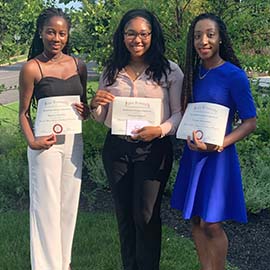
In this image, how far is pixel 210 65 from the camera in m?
3.26

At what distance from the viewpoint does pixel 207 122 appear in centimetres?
317

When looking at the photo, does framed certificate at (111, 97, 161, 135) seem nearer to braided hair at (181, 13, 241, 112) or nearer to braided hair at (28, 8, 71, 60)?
braided hair at (181, 13, 241, 112)

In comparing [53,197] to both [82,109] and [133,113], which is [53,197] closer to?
[82,109]

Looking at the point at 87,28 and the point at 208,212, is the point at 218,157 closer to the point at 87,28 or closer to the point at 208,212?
the point at 208,212

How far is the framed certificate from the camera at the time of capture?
338cm

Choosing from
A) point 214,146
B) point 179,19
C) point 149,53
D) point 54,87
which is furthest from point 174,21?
point 214,146

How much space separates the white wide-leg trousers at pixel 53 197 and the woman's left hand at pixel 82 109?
0.53ft

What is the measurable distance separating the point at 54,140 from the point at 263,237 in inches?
99.4

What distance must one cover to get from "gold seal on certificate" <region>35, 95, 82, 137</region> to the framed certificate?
1.01 ft

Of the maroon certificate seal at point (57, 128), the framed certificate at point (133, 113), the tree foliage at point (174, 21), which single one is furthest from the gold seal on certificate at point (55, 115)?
the tree foliage at point (174, 21)

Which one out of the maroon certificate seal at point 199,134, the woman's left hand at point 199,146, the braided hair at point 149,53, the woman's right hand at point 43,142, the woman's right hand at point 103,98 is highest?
the braided hair at point 149,53

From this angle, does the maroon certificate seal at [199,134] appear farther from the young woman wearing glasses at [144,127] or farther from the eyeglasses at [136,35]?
the eyeglasses at [136,35]

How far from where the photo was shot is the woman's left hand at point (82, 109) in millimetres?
3504

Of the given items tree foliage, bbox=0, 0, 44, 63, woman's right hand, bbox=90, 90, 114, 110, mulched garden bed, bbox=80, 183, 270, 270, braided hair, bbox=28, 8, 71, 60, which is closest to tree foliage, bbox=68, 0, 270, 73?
tree foliage, bbox=0, 0, 44, 63
